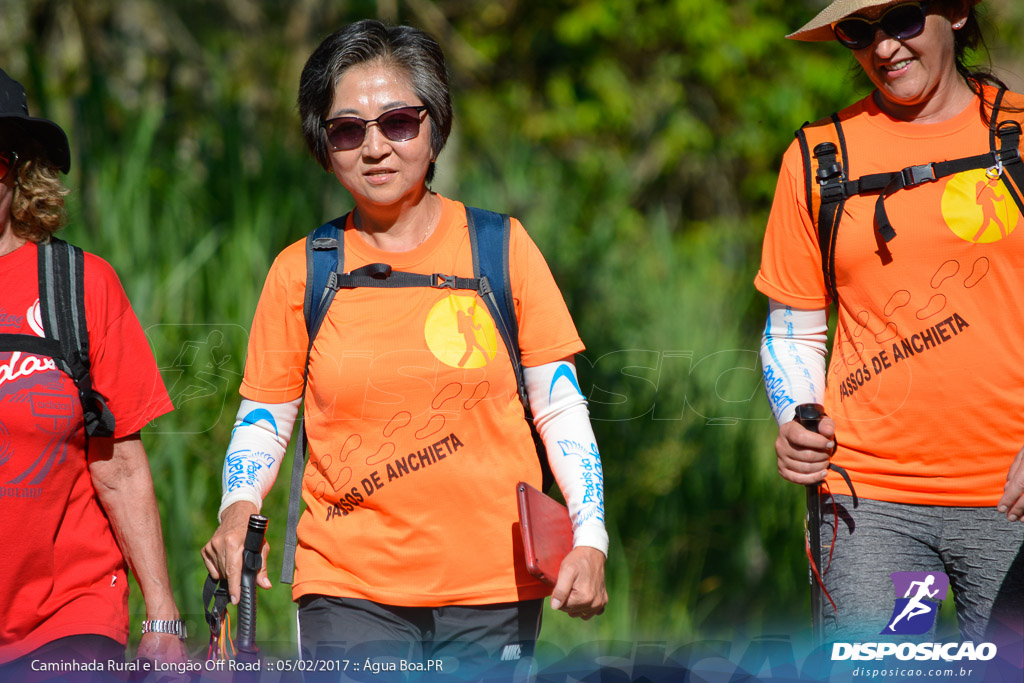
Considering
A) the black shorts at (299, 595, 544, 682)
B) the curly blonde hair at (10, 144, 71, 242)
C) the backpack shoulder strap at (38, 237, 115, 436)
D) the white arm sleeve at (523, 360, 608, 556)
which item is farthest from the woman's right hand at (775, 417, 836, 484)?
the curly blonde hair at (10, 144, 71, 242)

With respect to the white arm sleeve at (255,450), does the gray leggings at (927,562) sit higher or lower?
lower

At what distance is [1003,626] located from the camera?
223 cm

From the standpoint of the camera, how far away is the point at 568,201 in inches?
221

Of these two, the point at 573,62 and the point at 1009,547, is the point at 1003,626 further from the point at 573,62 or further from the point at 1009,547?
the point at 573,62

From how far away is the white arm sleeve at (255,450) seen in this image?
7.19ft

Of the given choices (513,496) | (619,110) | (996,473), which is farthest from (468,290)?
(619,110)

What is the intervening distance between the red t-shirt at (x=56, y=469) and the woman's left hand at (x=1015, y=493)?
1776mm

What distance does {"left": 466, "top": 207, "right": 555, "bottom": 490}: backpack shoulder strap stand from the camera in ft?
7.21

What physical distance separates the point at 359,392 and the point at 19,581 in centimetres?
76

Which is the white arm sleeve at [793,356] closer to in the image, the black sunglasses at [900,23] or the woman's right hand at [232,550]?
the black sunglasses at [900,23]

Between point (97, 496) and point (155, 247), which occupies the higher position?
point (155, 247)

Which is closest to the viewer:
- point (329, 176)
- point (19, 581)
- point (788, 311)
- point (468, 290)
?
point (19, 581)

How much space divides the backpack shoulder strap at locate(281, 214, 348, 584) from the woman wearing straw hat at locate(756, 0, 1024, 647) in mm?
1019

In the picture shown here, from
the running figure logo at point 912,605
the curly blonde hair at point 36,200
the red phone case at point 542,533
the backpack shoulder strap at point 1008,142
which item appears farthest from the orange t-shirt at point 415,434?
the backpack shoulder strap at point 1008,142
